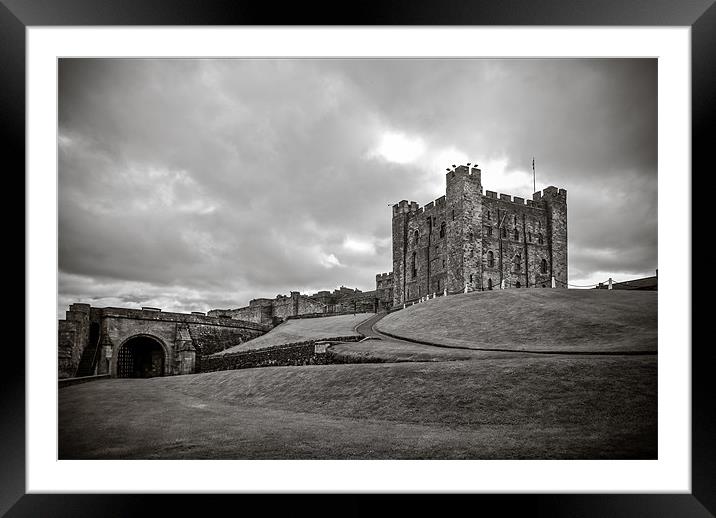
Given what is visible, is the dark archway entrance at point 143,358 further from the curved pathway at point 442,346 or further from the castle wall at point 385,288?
the castle wall at point 385,288

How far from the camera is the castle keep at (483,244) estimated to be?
26.4 meters

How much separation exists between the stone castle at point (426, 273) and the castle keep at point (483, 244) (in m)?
0.06

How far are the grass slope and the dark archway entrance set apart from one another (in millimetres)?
9094

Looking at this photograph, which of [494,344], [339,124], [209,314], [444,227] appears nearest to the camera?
[339,124]

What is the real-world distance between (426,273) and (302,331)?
10608 millimetres

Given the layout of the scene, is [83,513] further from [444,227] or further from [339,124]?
[444,227]

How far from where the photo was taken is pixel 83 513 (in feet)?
22.4

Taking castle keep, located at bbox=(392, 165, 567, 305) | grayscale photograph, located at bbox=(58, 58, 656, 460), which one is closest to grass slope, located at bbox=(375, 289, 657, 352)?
grayscale photograph, located at bbox=(58, 58, 656, 460)
